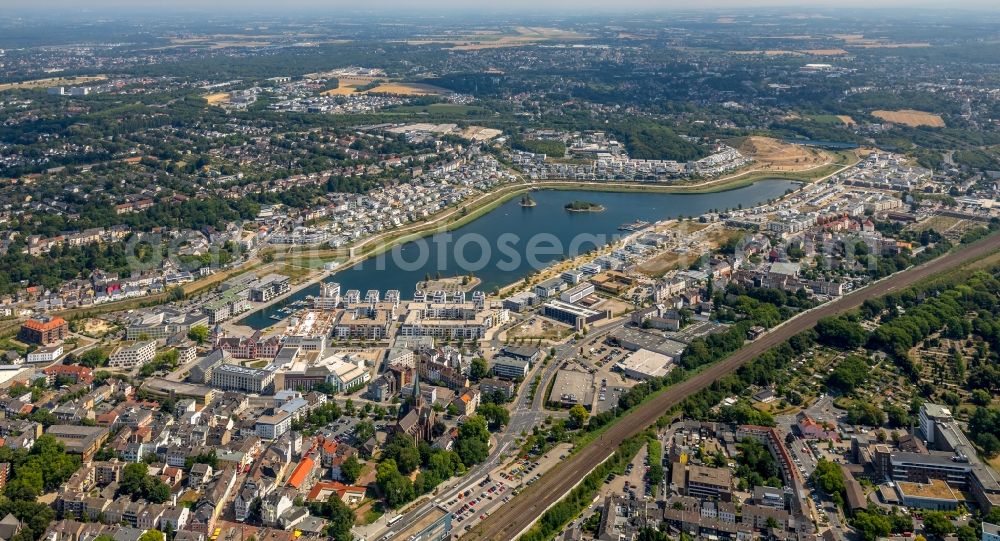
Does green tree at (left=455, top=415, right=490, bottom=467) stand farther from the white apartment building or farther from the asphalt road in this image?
the white apartment building

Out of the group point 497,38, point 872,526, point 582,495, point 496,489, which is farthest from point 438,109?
point 497,38

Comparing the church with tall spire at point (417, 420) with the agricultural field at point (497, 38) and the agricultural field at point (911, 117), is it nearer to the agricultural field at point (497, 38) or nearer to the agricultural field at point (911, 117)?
the agricultural field at point (911, 117)

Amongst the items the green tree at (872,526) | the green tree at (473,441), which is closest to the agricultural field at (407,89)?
the green tree at (473,441)

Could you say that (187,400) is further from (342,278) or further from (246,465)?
(342,278)

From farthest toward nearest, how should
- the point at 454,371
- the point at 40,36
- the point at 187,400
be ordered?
the point at 40,36 < the point at 454,371 < the point at 187,400

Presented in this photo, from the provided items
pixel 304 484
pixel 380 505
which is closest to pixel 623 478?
pixel 380 505

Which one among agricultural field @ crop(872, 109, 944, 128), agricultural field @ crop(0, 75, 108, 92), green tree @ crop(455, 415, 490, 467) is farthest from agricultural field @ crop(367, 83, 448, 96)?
green tree @ crop(455, 415, 490, 467)

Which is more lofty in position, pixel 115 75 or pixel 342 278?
pixel 115 75
